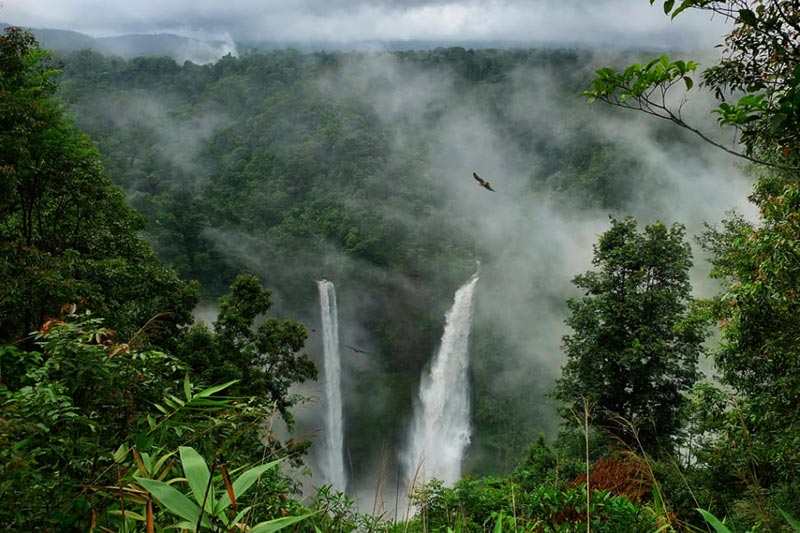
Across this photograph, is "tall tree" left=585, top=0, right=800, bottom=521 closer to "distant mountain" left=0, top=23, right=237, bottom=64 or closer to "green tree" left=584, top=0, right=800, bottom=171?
"green tree" left=584, top=0, right=800, bottom=171

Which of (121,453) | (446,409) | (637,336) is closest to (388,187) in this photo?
(446,409)

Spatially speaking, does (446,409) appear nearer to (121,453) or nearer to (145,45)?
(121,453)

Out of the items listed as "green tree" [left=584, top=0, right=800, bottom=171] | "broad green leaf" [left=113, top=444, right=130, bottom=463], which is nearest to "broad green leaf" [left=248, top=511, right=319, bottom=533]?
"broad green leaf" [left=113, top=444, right=130, bottom=463]

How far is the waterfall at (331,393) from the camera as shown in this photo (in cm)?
2803

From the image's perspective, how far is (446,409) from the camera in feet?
104

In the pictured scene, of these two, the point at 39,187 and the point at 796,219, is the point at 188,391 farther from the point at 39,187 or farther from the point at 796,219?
the point at 39,187

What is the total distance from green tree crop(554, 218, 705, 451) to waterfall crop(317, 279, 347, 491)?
16.2 metres

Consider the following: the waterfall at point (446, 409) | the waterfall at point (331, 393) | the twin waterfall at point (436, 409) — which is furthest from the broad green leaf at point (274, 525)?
the waterfall at point (446, 409)

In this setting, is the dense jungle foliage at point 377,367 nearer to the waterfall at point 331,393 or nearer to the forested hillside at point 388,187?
the forested hillside at point 388,187

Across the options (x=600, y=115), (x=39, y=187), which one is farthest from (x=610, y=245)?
(x=600, y=115)

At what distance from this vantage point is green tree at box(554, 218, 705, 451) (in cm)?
967

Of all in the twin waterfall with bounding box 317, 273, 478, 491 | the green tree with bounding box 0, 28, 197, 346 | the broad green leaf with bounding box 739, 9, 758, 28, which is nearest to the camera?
the broad green leaf with bounding box 739, 9, 758, 28

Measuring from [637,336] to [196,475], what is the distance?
10.3 meters

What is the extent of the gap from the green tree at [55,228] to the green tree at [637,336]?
818 cm
